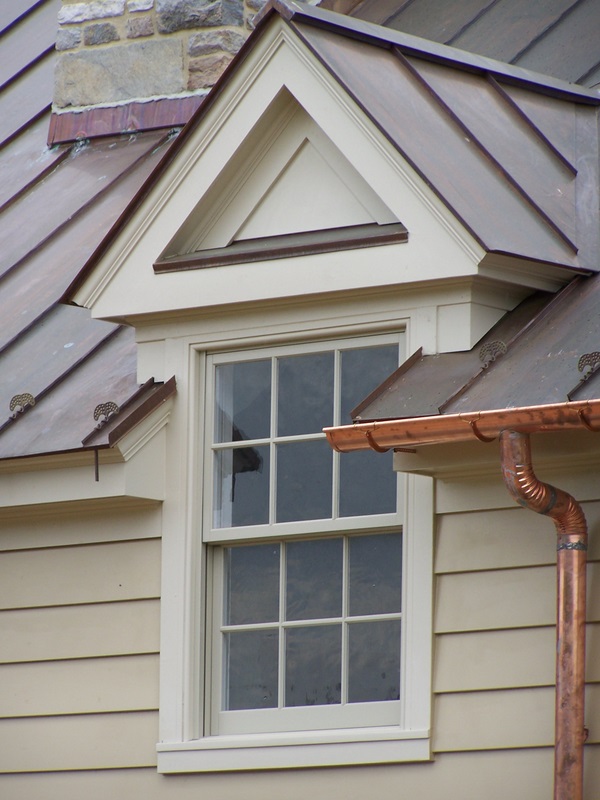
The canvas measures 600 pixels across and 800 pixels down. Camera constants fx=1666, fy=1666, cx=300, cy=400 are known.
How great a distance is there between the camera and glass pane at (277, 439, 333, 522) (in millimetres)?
6840

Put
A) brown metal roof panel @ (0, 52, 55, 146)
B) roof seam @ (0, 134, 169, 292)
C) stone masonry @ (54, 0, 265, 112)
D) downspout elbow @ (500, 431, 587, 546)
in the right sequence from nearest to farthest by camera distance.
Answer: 1. downspout elbow @ (500, 431, 587, 546)
2. roof seam @ (0, 134, 169, 292)
3. stone masonry @ (54, 0, 265, 112)
4. brown metal roof panel @ (0, 52, 55, 146)

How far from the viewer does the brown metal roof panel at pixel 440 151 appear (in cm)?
642

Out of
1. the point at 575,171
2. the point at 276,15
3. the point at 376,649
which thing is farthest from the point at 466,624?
the point at 276,15

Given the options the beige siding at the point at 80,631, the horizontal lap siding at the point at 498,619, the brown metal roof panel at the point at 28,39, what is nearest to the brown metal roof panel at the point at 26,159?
the brown metal roof panel at the point at 28,39

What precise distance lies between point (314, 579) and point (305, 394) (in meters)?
0.78

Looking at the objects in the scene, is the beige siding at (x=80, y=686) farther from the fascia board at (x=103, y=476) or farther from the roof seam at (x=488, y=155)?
the roof seam at (x=488, y=155)

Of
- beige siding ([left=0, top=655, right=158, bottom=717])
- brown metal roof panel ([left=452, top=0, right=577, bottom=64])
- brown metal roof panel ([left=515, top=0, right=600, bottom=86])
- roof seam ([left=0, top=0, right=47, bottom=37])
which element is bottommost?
beige siding ([left=0, top=655, right=158, bottom=717])

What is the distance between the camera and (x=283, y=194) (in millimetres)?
7047

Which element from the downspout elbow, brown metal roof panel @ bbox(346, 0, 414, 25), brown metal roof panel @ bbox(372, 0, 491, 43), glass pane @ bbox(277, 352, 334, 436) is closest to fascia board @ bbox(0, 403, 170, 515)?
glass pane @ bbox(277, 352, 334, 436)

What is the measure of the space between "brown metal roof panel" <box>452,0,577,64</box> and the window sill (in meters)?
3.69

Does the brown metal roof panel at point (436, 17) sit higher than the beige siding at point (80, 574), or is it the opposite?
the brown metal roof panel at point (436, 17)

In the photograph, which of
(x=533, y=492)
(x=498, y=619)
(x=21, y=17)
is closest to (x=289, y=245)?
(x=533, y=492)

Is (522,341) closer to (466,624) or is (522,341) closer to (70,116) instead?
(466,624)

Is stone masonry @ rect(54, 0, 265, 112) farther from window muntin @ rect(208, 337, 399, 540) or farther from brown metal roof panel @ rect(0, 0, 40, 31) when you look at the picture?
window muntin @ rect(208, 337, 399, 540)
